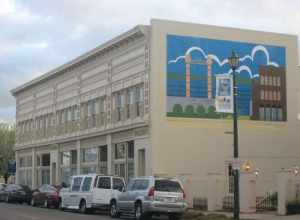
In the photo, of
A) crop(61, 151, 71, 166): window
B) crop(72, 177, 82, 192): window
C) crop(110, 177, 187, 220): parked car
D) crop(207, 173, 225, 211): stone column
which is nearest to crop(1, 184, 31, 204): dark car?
crop(61, 151, 71, 166): window

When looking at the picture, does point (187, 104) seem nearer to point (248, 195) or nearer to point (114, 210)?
point (248, 195)

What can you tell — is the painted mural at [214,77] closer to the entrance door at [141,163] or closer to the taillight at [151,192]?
the entrance door at [141,163]

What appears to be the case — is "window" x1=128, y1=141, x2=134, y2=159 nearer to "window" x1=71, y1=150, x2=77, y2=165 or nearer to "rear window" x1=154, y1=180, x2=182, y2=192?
"window" x1=71, y1=150, x2=77, y2=165

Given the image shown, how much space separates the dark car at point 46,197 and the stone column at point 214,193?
474 inches

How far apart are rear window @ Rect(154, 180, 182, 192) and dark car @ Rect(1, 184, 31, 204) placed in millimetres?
22676

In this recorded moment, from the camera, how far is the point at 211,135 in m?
42.2

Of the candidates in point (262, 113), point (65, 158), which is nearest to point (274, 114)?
point (262, 113)

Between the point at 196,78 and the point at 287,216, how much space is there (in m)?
15.5

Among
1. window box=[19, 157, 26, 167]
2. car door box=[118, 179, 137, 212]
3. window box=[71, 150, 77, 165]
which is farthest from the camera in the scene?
window box=[19, 157, 26, 167]

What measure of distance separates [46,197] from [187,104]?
35.2ft

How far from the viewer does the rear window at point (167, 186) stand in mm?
28297

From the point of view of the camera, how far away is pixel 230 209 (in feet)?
107

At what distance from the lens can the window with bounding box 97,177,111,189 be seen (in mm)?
34375

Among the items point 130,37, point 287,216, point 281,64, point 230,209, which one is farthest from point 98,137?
point 287,216
